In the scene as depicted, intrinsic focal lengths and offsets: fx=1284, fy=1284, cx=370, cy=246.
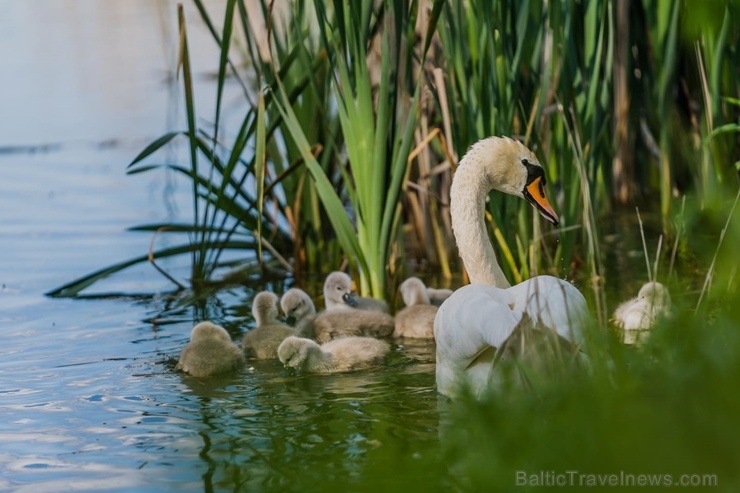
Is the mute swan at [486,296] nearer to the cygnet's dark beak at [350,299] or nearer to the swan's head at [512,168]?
the swan's head at [512,168]

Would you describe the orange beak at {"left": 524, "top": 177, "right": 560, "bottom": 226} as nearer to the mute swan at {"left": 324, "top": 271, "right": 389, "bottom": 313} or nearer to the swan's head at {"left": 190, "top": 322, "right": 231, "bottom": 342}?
the mute swan at {"left": 324, "top": 271, "right": 389, "bottom": 313}

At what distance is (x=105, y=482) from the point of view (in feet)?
16.1

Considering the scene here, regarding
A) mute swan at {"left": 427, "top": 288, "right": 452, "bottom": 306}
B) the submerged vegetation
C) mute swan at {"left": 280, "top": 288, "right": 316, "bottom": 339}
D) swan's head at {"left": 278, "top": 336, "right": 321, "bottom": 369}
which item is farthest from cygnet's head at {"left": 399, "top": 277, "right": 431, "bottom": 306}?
swan's head at {"left": 278, "top": 336, "right": 321, "bottom": 369}

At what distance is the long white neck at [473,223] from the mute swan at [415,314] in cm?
85

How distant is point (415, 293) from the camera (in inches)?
291

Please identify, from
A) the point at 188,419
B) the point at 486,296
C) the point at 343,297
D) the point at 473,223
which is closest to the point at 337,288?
the point at 343,297

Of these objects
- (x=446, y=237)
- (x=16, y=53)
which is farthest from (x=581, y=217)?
(x=16, y=53)

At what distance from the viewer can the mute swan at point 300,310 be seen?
739 cm

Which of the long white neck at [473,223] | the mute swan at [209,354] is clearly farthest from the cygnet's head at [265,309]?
the long white neck at [473,223]

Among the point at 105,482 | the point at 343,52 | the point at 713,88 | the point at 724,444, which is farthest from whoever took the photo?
the point at 713,88

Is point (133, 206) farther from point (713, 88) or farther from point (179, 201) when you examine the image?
point (713, 88)

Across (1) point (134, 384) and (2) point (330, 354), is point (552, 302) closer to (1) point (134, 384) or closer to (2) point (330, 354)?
(2) point (330, 354)

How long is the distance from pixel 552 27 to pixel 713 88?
127 centimetres

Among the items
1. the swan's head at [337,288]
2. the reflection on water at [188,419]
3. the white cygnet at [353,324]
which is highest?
the swan's head at [337,288]
